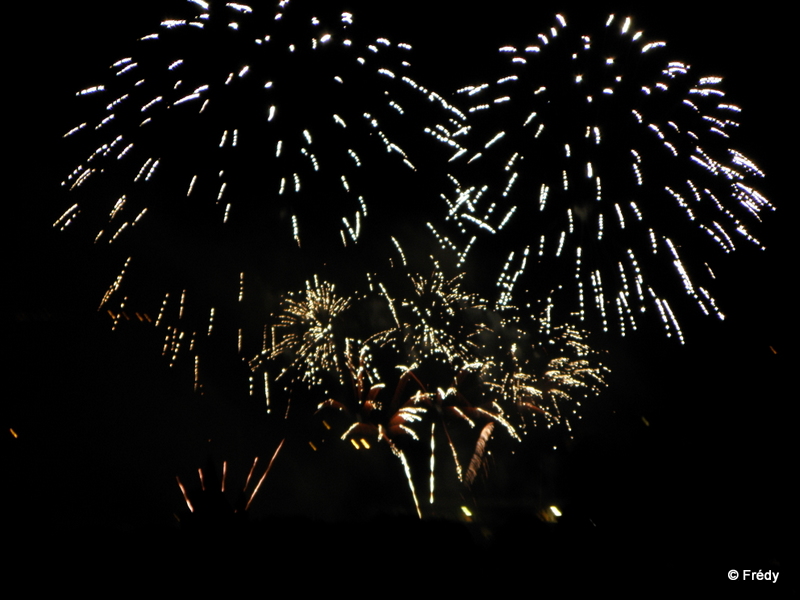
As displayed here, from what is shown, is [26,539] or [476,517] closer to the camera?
[26,539]

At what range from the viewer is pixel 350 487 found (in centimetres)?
3753

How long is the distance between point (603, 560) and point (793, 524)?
8.06 metres

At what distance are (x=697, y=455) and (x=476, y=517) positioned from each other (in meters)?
11.1

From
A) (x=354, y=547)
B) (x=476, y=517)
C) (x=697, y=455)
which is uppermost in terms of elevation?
(x=354, y=547)

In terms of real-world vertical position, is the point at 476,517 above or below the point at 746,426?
below

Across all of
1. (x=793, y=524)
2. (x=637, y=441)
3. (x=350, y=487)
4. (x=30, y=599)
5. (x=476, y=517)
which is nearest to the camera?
(x=30, y=599)

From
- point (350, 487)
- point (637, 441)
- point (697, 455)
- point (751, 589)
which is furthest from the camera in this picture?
point (350, 487)

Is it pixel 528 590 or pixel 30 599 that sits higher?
pixel 30 599

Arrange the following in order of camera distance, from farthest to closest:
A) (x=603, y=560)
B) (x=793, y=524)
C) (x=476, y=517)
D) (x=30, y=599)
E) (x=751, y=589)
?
(x=476, y=517)
(x=793, y=524)
(x=603, y=560)
(x=751, y=589)
(x=30, y=599)

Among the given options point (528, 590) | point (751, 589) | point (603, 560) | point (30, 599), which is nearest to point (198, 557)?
point (30, 599)

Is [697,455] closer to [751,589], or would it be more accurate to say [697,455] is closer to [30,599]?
[751,589]

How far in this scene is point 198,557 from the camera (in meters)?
9.24

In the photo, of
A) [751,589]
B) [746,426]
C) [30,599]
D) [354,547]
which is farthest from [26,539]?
[746,426]

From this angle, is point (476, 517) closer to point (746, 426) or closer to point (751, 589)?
point (746, 426)
